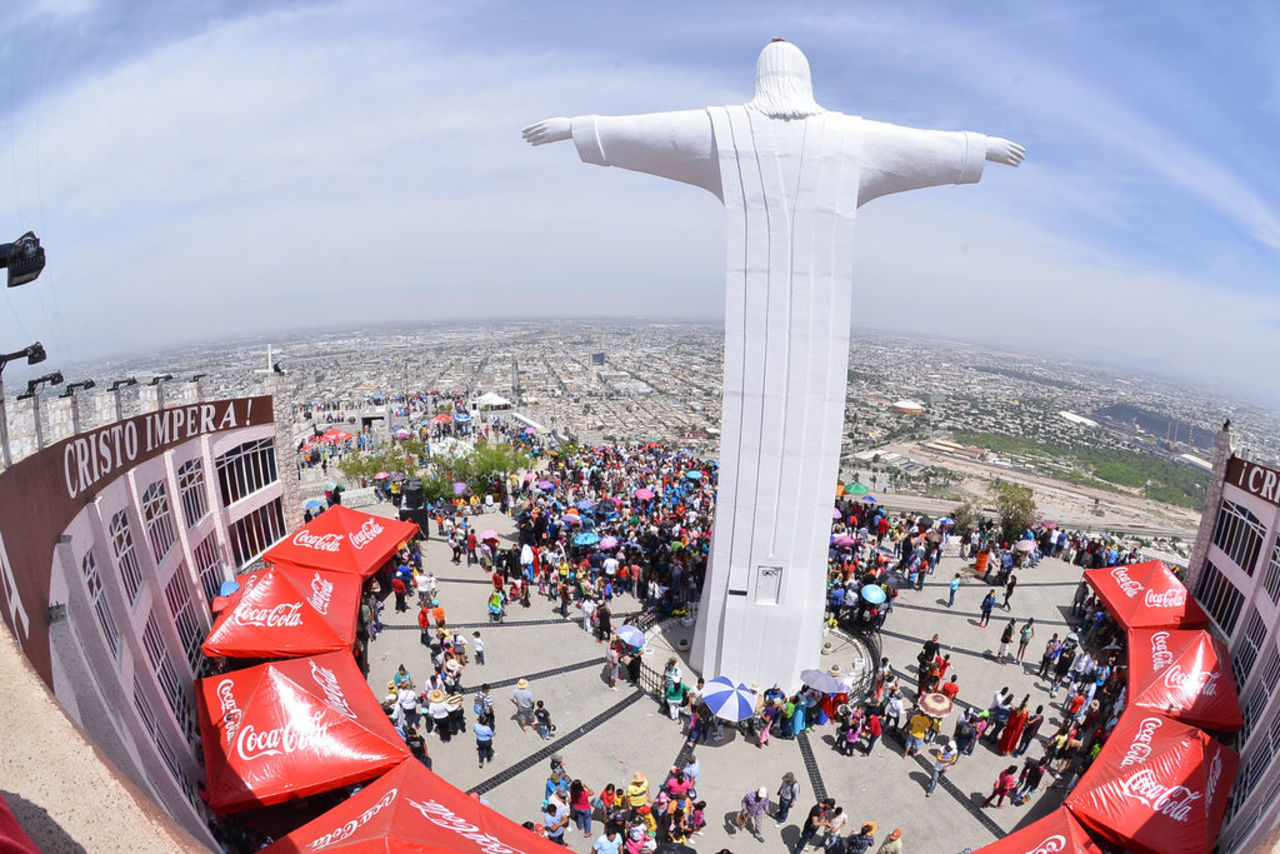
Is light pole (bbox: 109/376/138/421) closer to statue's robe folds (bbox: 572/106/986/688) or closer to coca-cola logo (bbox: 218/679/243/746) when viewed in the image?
coca-cola logo (bbox: 218/679/243/746)

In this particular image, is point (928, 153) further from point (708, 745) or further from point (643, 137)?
point (708, 745)

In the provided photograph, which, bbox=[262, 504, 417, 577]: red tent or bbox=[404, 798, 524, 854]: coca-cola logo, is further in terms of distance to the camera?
bbox=[262, 504, 417, 577]: red tent

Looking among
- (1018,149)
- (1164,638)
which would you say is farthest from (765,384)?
(1164,638)

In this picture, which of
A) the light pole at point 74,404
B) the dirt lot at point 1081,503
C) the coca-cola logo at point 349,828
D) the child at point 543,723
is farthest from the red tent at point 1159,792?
the dirt lot at point 1081,503

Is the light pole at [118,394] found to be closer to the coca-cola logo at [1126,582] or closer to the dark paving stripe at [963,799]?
the dark paving stripe at [963,799]

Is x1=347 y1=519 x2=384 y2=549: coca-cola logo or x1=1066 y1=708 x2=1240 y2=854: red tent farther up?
x1=347 y1=519 x2=384 y2=549: coca-cola logo

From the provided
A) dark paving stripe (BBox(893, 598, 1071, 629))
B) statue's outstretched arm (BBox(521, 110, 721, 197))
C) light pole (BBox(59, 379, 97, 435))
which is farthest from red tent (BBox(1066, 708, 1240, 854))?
light pole (BBox(59, 379, 97, 435))

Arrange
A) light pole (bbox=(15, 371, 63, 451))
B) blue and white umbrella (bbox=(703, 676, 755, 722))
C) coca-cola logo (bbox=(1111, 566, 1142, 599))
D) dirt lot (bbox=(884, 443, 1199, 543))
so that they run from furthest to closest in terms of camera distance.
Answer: dirt lot (bbox=(884, 443, 1199, 543)) < coca-cola logo (bbox=(1111, 566, 1142, 599)) < blue and white umbrella (bbox=(703, 676, 755, 722)) < light pole (bbox=(15, 371, 63, 451))
